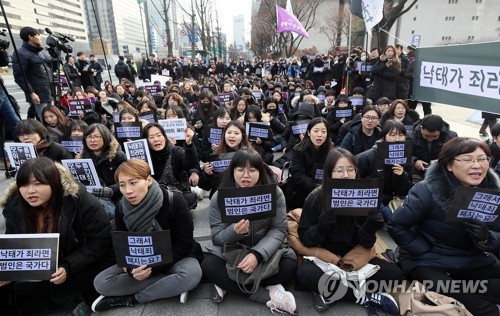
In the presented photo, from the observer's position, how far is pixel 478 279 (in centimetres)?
227

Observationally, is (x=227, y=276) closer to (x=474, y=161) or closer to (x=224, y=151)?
(x=224, y=151)

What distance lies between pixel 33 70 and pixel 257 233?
6.16 metres

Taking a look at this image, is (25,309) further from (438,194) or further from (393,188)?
(393,188)

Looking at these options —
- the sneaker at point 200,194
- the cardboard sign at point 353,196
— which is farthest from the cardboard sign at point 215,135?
the cardboard sign at point 353,196

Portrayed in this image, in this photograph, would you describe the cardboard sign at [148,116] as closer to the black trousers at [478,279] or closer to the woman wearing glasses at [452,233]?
the woman wearing glasses at [452,233]

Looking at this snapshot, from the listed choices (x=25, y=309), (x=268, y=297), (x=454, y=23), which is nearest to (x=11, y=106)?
(x=25, y=309)

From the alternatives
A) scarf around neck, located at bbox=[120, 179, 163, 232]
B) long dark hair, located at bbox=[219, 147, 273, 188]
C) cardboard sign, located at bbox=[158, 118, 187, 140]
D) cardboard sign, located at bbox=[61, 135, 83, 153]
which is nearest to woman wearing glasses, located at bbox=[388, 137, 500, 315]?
long dark hair, located at bbox=[219, 147, 273, 188]

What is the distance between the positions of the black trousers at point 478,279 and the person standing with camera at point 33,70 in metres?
6.75

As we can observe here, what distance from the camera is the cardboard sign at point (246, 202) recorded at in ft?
7.20

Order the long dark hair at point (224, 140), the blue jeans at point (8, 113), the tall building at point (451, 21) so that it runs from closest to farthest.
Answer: the long dark hair at point (224, 140), the blue jeans at point (8, 113), the tall building at point (451, 21)

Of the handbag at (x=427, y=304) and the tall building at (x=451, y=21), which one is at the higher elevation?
the tall building at (x=451, y=21)

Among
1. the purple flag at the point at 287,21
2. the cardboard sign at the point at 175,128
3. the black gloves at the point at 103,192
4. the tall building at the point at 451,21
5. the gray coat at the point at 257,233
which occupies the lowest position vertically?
the gray coat at the point at 257,233

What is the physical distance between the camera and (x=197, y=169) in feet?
13.0

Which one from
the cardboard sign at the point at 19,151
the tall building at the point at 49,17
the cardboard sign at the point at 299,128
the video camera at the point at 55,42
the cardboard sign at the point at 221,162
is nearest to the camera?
the cardboard sign at the point at 19,151
